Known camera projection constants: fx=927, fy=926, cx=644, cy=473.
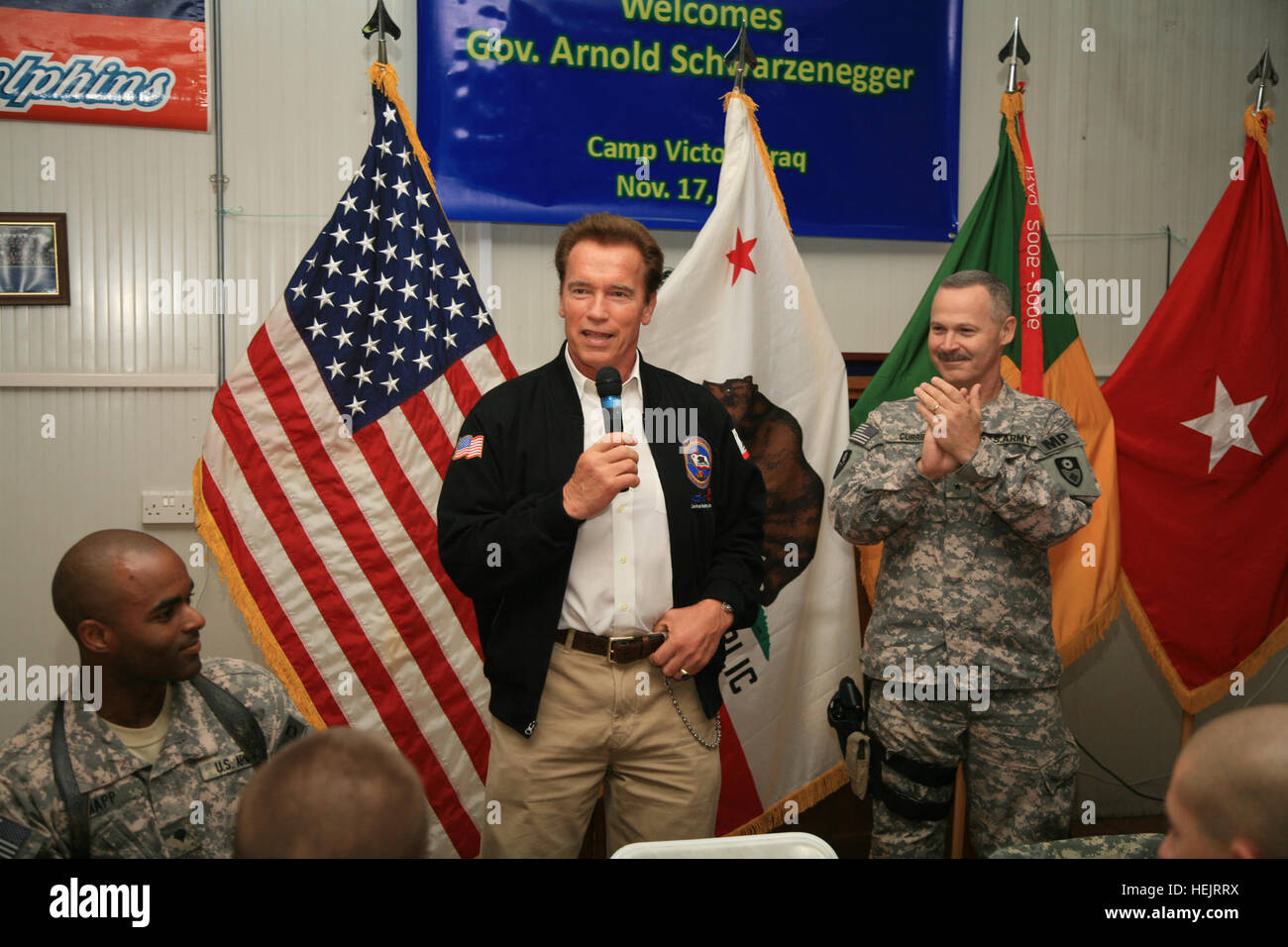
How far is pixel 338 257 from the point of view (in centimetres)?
267

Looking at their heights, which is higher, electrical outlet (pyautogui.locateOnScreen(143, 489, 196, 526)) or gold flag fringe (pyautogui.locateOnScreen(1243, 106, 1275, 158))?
gold flag fringe (pyautogui.locateOnScreen(1243, 106, 1275, 158))

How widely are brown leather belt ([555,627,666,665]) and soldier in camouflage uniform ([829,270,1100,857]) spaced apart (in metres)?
0.67

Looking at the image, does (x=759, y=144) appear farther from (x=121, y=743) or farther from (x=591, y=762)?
(x=121, y=743)

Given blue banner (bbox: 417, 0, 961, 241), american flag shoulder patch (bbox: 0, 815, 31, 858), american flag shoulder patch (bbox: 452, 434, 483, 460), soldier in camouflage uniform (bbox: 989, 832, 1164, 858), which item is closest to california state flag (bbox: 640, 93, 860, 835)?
blue banner (bbox: 417, 0, 961, 241)

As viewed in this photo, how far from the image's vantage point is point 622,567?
185 cm

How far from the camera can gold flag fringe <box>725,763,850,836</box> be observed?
2801 mm

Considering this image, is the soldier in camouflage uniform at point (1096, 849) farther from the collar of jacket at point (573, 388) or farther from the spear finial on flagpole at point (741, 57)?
the spear finial on flagpole at point (741, 57)

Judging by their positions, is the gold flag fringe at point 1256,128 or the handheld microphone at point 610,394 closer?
the handheld microphone at point 610,394

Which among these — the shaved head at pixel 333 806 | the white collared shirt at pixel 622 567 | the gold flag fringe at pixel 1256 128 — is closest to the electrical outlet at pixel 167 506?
the white collared shirt at pixel 622 567

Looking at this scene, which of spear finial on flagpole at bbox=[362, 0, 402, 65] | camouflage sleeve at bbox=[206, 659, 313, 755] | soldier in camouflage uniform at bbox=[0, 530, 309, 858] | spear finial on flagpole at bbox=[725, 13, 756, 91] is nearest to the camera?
soldier in camouflage uniform at bbox=[0, 530, 309, 858]

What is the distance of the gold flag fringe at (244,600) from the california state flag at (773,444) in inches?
48.7

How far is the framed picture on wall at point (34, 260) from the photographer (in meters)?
2.89

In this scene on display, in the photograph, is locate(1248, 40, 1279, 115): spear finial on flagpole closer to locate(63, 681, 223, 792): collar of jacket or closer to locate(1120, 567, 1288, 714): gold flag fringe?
locate(1120, 567, 1288, 714): gold flag fringe
